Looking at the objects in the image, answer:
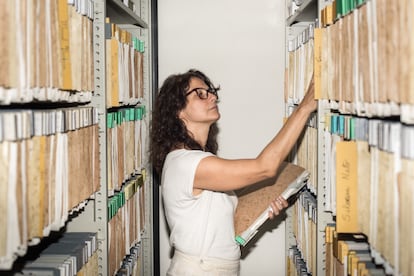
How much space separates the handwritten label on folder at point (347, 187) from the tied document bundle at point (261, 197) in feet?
2.43

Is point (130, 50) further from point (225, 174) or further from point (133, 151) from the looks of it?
point (225, 174)

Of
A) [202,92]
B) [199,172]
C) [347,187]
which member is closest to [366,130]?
[347,187]

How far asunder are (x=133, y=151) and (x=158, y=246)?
0.83 m

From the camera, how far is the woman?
2.18 metres

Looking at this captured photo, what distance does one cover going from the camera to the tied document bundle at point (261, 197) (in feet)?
7.98

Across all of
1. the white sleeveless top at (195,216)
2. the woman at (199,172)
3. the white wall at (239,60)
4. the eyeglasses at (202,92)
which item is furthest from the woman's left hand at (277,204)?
the white wall at (239,60)

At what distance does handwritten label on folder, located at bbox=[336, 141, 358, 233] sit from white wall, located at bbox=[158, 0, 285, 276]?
5.68ft

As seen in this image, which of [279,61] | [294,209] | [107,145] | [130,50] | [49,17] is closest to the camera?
[49,17]

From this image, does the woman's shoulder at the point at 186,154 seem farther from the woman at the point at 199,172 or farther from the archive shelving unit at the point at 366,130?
the archive shelving unit at the point at 366,130

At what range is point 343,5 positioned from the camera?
5.82 ft

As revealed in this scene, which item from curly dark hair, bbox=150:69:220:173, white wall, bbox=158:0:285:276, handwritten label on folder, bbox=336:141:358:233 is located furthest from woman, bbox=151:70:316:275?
white wall, bbox=158:0:285:276

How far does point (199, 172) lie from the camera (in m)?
2.21

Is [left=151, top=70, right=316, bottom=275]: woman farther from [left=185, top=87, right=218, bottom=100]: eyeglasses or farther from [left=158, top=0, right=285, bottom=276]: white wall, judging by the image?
[left=158, top=0, right=285, bottom=276]: white wall

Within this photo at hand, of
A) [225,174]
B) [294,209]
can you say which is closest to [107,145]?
[225,174]
